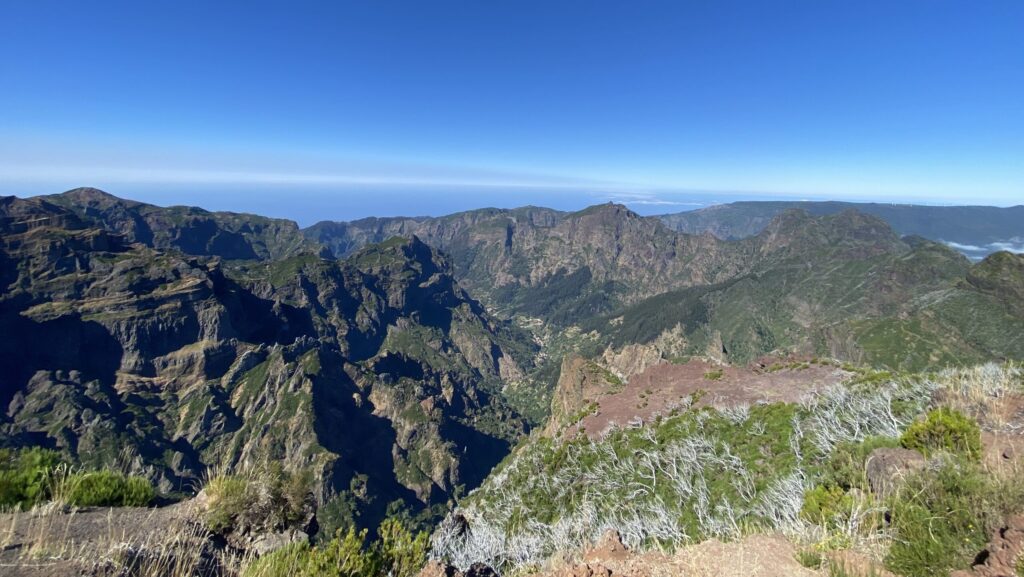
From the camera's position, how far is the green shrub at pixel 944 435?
9870mm

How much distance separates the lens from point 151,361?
18175cm

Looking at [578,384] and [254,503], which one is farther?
[578,384]

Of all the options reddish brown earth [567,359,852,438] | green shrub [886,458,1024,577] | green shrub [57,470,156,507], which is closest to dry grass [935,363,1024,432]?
green shrub [886,458,1024,577]

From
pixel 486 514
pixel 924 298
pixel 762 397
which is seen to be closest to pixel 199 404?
pixel 486 514

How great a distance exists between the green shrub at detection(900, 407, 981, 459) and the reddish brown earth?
22069mm

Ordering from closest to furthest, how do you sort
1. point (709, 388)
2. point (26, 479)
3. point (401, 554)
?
1. point (401, 554)
2. point (26, 479)
3. point (709, 388)

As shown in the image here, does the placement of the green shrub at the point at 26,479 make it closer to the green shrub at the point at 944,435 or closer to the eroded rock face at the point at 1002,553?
the eroded rock face at the point at 1002,553

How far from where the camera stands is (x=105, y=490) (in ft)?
33.9

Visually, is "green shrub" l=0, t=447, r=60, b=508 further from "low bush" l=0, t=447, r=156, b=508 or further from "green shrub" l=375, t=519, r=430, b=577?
"green shrub" l=375, t=519, r=430, b=577

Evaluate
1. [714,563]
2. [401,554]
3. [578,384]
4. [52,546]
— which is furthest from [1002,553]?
[578,384]

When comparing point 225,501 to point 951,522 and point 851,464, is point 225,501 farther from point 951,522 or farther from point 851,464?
point 851,464

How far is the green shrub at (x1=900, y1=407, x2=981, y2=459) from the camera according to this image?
389 inches

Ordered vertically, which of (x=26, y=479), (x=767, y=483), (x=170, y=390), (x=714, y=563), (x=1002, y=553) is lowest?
(x=170, y=390)

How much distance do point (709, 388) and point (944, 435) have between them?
1224 inches
